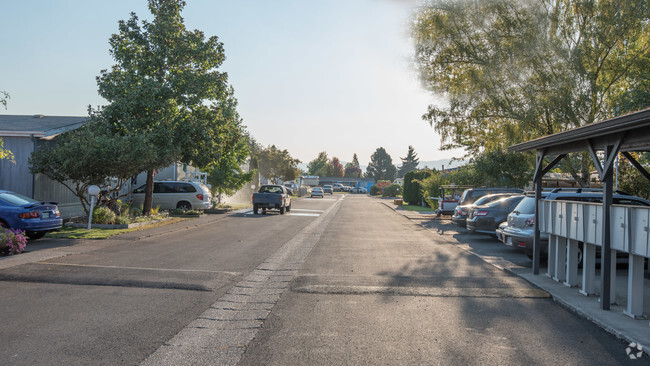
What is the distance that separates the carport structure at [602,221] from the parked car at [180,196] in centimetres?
1896

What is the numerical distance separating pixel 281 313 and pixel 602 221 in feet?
16.3

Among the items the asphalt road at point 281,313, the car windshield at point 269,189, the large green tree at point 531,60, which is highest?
the large green tree at point 531,60

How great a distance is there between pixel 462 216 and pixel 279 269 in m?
11.4

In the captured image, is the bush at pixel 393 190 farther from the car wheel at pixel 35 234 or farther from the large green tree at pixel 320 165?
the large green tree at pixel 320 165

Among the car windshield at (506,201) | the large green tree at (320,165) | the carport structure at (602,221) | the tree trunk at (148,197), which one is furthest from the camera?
the large green tree at (320,165)

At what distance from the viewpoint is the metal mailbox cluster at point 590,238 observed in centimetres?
646

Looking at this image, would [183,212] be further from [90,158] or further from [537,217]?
[537,217]

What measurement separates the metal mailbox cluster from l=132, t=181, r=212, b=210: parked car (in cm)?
1916

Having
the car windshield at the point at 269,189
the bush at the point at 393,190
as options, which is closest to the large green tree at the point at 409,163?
the bush at the point at 393,190

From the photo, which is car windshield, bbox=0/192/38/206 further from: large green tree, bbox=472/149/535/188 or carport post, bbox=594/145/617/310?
large green tree, bbox=472/149/535/188

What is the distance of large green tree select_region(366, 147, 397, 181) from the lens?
15325cm

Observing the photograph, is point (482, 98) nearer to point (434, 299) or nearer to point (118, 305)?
point (434, 299)

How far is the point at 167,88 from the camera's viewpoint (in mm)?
19859

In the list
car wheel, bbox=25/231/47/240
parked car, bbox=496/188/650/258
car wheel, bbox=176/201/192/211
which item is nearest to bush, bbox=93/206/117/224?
car wheel, bbox=25/231/47/240
